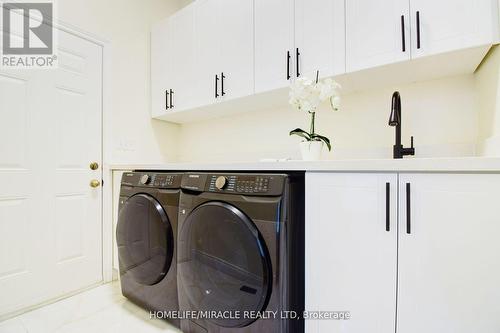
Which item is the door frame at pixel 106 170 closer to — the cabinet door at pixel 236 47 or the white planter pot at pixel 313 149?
the cabinet door at pixel 236 47

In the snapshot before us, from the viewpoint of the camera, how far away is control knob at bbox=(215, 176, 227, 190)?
3.80ft

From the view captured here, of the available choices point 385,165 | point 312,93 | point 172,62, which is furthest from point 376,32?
point 172,62

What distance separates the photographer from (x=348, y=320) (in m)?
0.94

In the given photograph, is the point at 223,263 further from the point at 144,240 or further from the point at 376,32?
the point at 376,32

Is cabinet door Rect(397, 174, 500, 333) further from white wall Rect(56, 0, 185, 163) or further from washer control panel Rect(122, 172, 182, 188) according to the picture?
white wall Rect(56, 0, 185, 163)

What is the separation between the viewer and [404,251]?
85cm

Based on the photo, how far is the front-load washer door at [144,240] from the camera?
1372 millimetres

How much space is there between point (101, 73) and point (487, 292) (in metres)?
2.60

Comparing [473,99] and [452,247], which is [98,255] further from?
[473,99]

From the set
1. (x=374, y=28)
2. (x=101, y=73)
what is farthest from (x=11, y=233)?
(x=374, y=28)

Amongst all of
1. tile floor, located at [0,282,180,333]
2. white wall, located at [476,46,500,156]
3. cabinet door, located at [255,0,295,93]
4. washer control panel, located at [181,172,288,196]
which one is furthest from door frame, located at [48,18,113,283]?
white wall, located at [476,46,500,156]

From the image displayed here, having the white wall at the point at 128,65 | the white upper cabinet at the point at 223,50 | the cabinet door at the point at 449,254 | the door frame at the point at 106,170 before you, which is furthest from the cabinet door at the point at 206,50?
the cabinet door at the point at 449,254

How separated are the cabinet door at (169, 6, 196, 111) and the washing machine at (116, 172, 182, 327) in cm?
84

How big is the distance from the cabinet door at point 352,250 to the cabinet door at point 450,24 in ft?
2.42
